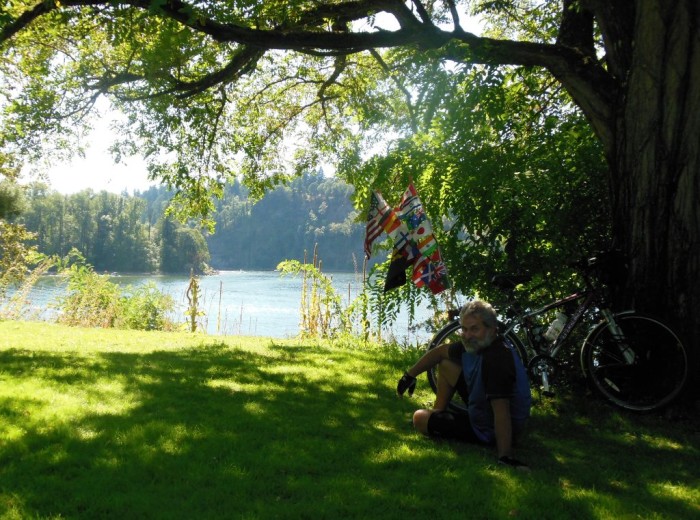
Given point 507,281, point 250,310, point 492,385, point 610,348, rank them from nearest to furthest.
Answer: point 492,385 → point 610,348 → point 507,281 → point 250,310

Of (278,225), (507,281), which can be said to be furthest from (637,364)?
(278,225)

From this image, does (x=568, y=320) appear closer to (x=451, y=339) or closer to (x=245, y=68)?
(x=451, y=339)

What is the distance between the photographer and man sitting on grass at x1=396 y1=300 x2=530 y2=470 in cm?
391

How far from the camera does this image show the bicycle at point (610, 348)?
505 cm

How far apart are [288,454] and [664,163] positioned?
3985 mm

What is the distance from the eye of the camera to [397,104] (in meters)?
11.4

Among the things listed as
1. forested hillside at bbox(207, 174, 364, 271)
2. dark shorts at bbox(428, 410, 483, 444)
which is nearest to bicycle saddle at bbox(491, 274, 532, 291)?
dark shorts at bbox(428, 410, 483, 444)

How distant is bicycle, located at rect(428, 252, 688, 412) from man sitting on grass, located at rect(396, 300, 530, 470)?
70cm

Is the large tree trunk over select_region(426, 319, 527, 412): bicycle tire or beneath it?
over

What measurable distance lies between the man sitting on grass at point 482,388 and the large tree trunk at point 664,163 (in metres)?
1.92

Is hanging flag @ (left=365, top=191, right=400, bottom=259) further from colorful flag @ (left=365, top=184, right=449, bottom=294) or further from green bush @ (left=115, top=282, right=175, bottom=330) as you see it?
green bush @ (left=115, top=282, right=175, bottom=330)

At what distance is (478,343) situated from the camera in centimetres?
412

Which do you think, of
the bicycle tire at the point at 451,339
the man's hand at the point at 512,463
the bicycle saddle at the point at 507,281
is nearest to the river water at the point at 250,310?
the bicycle tire at the point at 451,339

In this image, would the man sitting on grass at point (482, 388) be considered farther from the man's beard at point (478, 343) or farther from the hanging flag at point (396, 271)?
the hanging flag at point (396, 271)
